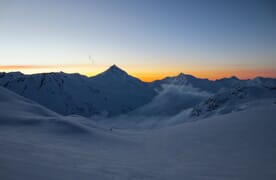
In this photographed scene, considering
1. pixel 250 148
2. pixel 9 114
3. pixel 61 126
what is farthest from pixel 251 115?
pixel 9 114

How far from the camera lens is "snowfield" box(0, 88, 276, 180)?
10898 mm

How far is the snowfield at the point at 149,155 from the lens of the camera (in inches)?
429

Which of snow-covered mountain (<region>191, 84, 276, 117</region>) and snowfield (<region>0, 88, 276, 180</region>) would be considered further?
snow-covered mountain (<region>191, 84, 276, 117</region>)

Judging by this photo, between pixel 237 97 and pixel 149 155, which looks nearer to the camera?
pixel 149 155

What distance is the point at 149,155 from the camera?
1850 centimetres

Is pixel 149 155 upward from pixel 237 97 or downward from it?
downward

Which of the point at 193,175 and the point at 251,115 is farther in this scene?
the point at 251,115

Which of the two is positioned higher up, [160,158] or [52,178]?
[52,178]

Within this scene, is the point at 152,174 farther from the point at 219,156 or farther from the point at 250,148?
the point at 250,148

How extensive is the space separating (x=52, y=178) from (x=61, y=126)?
21.8 metres

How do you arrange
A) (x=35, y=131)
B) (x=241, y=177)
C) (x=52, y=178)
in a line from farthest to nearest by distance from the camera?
(x=35, y=131) → (x=241, y=177) → (x=52, y=178)

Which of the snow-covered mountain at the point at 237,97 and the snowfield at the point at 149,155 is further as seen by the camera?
the snow-covered mountain at the point at 237,97

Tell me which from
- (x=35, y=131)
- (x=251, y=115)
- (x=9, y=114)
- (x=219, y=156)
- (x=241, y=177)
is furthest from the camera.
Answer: (x=9, y=114)

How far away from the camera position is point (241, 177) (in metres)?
11.9
